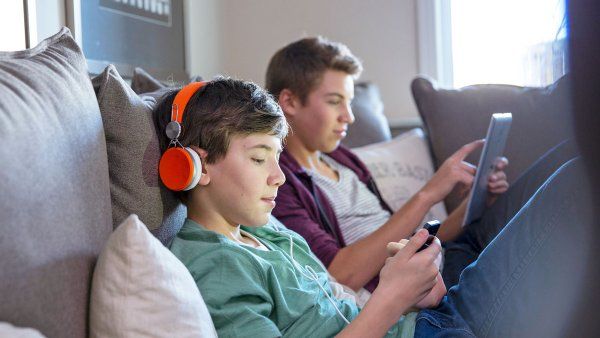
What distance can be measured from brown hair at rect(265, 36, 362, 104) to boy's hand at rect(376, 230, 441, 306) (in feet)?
2.76

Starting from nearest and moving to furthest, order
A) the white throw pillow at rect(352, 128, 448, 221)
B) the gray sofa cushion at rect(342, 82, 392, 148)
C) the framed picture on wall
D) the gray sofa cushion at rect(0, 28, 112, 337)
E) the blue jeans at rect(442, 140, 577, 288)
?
the gray sofa cushion at rect(0, 28, 112, 337)
the blue jeans at rect(442, 140, 577, 288)
the framed picture on wall
the white throw pillow at rect(352, 128, 448, 221)
the gray sofa cushion at rect(342, 82, 392, 148)

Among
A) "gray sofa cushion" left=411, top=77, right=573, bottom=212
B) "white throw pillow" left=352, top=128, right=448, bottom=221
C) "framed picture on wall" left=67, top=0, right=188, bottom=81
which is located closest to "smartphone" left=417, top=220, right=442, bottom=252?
"framed picture on wall" left=67, top=0, right=188, bottom=81

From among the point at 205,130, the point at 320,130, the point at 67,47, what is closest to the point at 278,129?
the point at 205,130

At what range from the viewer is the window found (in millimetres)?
3193

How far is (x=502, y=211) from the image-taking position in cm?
196

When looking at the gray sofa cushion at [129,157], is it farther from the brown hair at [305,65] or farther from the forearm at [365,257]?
the brown hair at [305,65]

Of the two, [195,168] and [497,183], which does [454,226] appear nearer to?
[497,183]

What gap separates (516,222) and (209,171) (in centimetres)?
53

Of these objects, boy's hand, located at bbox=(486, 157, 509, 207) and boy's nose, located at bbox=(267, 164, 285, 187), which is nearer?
boy's nose, located at bbox=(267, 164, 285, 187)

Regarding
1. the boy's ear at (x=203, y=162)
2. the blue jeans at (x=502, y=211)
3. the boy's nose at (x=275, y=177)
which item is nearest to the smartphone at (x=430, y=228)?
the boy's nose at (x=275, y=177)

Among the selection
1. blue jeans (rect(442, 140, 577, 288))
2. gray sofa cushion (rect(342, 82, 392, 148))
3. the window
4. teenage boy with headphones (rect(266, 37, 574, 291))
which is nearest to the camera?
teenage boy with headphones (rect(266, 37, 574, 291))

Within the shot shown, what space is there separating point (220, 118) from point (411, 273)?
0.40m

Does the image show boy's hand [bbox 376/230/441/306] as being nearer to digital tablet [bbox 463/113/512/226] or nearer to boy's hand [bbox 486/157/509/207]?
digital tablet [bbox 463/113/512/226]

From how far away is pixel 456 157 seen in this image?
1879 mm
